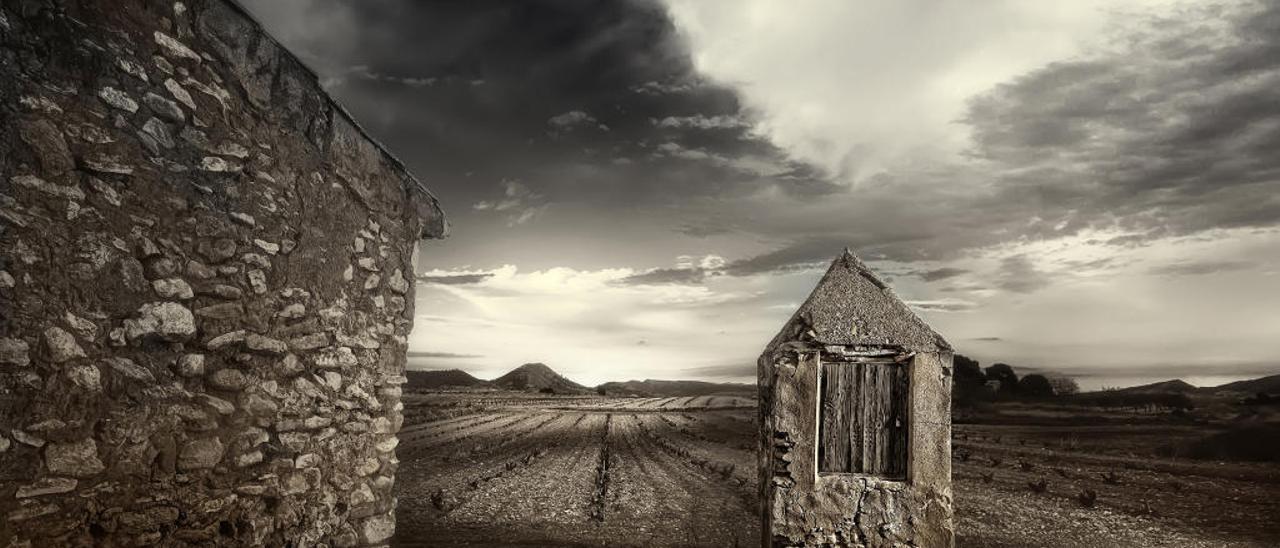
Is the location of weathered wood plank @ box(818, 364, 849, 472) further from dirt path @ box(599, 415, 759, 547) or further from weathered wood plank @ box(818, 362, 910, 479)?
dirt path @ box(599, 415, 759, 547)

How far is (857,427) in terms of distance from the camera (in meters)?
6.08

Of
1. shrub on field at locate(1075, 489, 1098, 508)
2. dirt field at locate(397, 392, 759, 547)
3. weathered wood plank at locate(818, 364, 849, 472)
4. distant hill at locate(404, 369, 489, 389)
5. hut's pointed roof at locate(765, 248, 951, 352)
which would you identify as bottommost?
distant hill at locate(404, 369, 489, 389)

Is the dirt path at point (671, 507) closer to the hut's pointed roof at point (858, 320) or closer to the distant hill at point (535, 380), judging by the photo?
the hut's pointed roof at point (858, 320)

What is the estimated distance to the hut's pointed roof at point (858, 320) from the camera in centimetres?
602

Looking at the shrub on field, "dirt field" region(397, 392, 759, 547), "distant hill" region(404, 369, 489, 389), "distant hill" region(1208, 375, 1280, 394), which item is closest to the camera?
"dirt field" region(397, 392, 759, 547)

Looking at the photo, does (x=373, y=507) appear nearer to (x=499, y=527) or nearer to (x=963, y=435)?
(x=499, y=527)

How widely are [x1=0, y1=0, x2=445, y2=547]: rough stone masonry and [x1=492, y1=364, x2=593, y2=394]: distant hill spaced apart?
3793 inches

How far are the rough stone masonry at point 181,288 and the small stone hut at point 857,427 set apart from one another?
3964 mm

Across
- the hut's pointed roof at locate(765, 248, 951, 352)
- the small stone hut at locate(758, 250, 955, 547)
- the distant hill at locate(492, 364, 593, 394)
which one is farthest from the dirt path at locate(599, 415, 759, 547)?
the distant hill at locate(492, 364, 593, 394)

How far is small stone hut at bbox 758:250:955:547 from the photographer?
5848mm

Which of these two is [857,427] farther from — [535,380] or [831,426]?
[535,380]

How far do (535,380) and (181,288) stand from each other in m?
107

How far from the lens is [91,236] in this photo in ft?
12.3

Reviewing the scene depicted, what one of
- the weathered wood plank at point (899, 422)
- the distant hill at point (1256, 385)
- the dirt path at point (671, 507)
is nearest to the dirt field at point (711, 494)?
the dirt path at point (671, 507)
